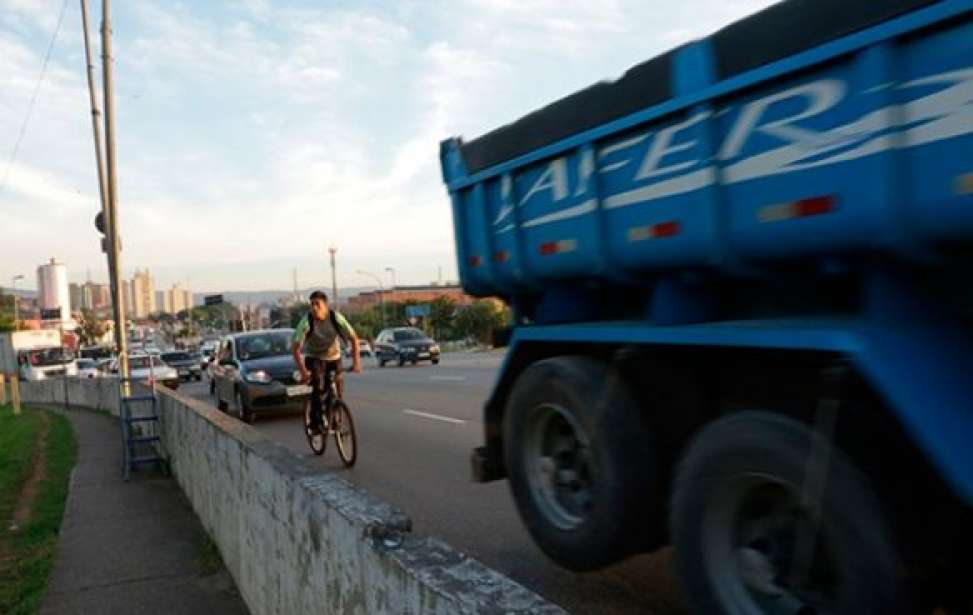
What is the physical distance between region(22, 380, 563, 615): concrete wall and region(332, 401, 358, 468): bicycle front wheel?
2.01 meters

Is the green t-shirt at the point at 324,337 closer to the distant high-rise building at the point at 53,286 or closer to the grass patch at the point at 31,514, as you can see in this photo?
the grass patch at the point at 31,514

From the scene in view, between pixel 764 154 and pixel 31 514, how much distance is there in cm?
883

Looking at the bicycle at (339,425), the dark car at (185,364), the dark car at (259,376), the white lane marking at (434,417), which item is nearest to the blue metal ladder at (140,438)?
the dark car at (259,376)

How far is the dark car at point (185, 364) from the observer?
41.8 meters

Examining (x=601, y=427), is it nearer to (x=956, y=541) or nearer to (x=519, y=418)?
(x=519, y=418)

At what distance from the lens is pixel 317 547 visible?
367 cm

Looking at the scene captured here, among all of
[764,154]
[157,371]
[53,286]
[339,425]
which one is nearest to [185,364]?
[157,371]

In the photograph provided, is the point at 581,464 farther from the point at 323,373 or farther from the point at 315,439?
the point at 315,439

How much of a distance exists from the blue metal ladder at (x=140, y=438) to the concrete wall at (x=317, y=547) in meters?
4.03

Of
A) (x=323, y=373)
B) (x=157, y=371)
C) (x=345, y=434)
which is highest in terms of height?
(x=323, y=373)

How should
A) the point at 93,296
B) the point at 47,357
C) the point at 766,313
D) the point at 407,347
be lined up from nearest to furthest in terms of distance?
the point at 766,313 < the point at 407,347 < the point at 47,357 < the point at 93,296

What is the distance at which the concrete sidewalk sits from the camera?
595 centimetres

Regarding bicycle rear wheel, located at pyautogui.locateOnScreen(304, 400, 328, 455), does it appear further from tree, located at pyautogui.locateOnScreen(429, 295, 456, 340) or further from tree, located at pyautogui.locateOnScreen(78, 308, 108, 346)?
tree, located at pyautogui.locateOnScreen(78, 308, 108, 346)

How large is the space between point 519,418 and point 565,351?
0.44m
